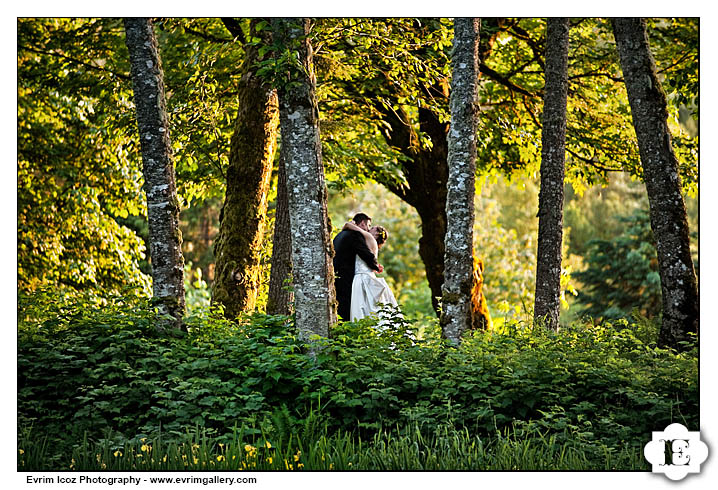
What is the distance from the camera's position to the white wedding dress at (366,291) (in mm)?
9906

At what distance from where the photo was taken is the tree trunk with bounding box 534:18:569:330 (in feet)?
27.9

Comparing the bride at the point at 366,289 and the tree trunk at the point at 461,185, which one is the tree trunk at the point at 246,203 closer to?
the bride at the point at 366,289

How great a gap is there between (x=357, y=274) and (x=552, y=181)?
9.70ft

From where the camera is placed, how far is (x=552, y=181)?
8.62 metres

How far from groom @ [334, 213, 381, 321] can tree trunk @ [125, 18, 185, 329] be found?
3115 mm

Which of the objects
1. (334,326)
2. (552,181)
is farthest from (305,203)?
(552,181)

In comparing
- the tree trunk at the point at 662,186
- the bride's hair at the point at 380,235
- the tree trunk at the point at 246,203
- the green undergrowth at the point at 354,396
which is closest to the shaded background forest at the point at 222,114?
the tree trunk at the point at 246,203

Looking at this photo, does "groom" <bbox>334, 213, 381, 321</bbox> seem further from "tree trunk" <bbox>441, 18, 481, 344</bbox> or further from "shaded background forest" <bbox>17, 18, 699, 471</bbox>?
"tree trunk" <bbox>441, 18, 481, 344</bbox>

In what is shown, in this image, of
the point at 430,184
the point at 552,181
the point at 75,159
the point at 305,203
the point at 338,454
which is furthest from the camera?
the point at 75,159

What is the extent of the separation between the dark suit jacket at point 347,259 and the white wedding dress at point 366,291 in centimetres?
7

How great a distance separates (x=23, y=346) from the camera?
6.57m

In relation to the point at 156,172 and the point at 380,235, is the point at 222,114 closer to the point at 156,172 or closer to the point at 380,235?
the point at 380,235
